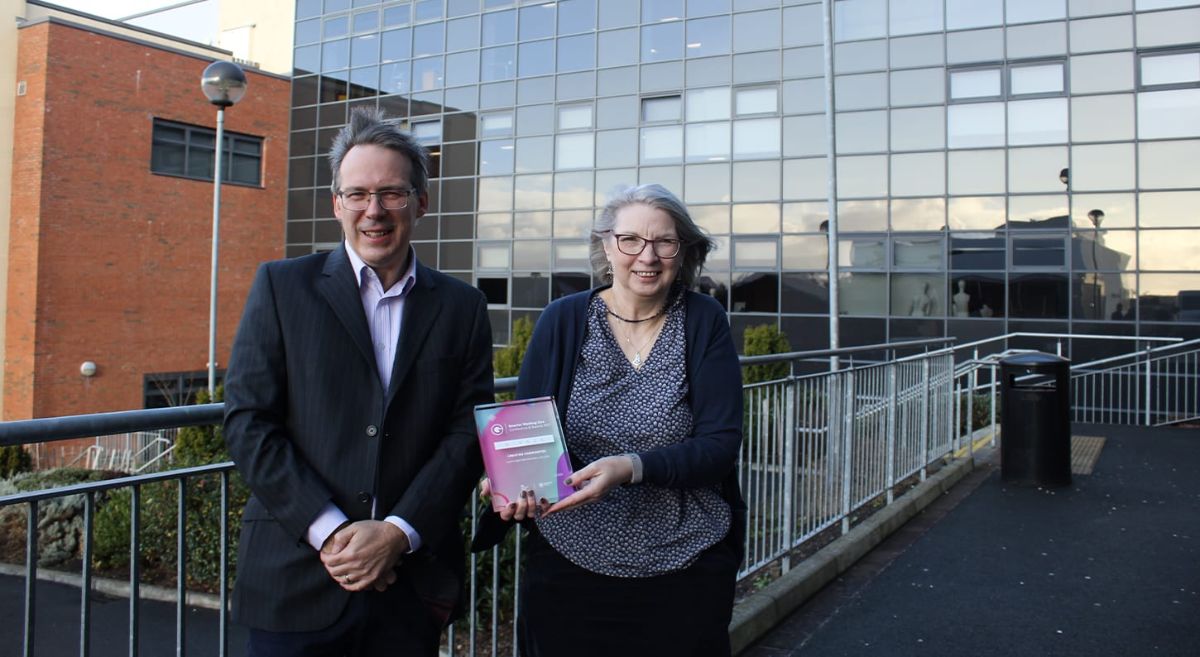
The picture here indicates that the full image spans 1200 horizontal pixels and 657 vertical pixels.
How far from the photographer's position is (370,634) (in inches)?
82.5

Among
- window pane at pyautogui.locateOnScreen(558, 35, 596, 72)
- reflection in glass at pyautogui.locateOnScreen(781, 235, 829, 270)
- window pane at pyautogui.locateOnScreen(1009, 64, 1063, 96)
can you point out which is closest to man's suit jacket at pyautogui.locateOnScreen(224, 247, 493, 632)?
reflection in glass at pyautogui.locateOnScreen(781, 235, 829, 270)

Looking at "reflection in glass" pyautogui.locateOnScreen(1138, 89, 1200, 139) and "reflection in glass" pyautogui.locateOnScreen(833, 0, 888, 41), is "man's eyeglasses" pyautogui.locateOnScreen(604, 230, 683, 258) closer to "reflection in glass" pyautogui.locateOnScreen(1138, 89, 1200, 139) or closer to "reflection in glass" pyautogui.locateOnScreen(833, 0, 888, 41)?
"reflection in glass" pyautogui.locateOnScreen(1138, 89, 1200, 139)

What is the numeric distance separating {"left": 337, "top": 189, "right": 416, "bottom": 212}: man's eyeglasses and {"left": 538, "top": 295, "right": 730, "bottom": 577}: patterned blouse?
2.38 ft

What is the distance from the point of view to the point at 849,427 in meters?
6.05

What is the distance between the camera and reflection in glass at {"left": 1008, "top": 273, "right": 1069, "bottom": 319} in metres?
19.8

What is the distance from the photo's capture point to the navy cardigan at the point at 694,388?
7.66 ft

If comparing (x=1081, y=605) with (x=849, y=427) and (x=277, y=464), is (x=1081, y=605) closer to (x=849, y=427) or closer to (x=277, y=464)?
(x=849, y=427)

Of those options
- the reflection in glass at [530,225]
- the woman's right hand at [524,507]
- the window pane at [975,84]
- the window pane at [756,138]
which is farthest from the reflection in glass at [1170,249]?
the woman's right hand at [524,507]

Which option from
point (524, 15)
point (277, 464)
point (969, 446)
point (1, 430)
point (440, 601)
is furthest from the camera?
point (524, 15)

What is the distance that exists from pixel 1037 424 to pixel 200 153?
27.5m

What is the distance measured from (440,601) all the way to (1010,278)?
20.7 metres

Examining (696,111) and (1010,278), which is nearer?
(1010,278)

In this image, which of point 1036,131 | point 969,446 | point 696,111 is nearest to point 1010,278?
point 1036,131

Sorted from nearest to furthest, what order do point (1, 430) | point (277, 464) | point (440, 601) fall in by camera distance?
1. point (1, 430)
2. point (277, 464)
3. point (440, 601)
